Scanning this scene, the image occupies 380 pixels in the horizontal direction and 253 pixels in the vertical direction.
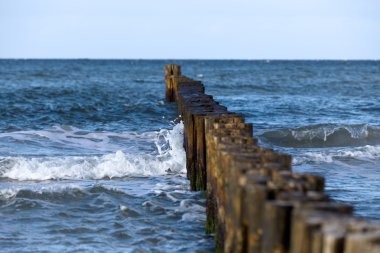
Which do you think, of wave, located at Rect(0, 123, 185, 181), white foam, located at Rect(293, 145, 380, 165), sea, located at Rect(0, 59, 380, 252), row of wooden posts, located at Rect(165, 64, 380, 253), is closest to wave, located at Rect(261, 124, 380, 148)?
sea, located at Rect(0, 59, 380, 252)

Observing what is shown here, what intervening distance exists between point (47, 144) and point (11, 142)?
2.62 feet

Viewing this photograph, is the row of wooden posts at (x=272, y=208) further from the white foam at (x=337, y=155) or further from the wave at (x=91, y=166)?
the white foam at (x=337, y=155)

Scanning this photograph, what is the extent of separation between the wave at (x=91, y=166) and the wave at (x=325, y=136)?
16.7 feet

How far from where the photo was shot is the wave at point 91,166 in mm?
12203

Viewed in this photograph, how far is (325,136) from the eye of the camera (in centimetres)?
1853

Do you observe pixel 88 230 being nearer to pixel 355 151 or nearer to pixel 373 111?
pixel 355 151

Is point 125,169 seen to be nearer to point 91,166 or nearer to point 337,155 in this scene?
point 91,166

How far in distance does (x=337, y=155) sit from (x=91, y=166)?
16.5 ft

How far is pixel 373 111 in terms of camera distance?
85.3 ft

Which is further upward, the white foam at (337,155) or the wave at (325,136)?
the white foam at (337,155)

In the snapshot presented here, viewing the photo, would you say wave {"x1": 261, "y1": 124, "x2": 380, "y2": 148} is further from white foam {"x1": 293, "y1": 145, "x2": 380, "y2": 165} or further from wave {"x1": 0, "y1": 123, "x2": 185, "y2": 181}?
wave {"x1": 0, "y1": 123, "x2": 185, "y2": 181}

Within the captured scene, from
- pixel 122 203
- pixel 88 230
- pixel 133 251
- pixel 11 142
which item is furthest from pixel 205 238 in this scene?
pixel 11 142

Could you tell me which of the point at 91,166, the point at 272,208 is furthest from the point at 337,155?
the point at 272,208

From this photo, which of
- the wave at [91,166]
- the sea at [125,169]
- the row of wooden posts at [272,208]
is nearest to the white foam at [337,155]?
the sea at [125,169]
